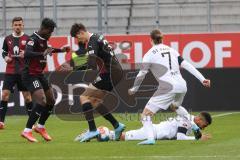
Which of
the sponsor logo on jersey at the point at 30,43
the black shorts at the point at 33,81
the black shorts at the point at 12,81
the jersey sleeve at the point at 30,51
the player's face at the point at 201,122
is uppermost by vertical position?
the sponsor logo on jersey at the point at 30,43

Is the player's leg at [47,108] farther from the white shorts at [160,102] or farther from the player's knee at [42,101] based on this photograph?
the white shorts at [160,102]

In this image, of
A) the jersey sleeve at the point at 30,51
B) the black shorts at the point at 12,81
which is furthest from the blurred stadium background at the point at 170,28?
the jersey sleeve at the point at 30,51

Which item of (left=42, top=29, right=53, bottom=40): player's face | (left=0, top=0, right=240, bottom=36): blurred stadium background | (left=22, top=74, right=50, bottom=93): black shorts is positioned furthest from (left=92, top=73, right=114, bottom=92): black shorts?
(left=0, top=0, right=240, bottom=36): blurred stadium background

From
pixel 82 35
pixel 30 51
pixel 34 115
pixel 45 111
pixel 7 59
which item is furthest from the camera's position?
pixel 7 59

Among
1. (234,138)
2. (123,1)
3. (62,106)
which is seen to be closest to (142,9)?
(123,1)

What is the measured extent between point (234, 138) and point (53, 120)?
8.05 metres

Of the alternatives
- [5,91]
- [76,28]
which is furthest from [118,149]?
[5,91]

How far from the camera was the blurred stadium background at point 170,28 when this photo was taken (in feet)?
76.0

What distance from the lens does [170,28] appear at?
87.7 feet

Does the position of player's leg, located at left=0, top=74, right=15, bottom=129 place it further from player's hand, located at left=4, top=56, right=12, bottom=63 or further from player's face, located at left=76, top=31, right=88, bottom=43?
player's face, located at left=76, top=31, right=88, bottom=43

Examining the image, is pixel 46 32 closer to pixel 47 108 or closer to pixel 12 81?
pixel 47 108

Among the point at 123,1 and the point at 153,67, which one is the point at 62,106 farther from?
the point at 153,67

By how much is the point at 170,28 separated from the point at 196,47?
136 inches

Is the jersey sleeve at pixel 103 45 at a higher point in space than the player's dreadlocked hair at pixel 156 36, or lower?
lower
